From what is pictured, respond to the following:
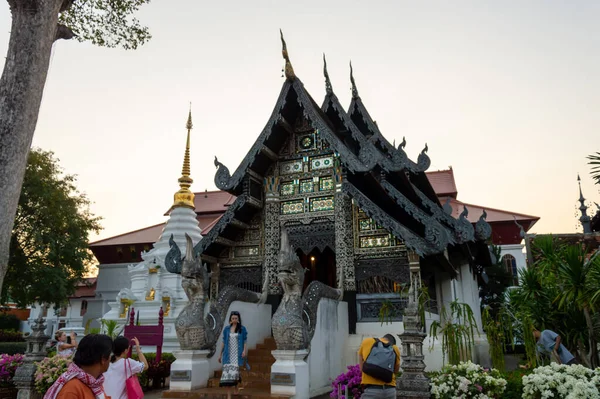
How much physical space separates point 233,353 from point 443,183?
2567cm

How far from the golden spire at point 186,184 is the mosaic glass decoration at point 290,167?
12.2 metres

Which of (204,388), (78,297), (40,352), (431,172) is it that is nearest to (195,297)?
(204,388)

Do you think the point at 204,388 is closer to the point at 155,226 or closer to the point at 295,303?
the point at 295,303

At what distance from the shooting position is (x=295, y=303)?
817cm

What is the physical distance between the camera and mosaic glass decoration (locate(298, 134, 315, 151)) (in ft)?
38.7

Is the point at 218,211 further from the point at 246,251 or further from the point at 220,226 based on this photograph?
the point at 220,226

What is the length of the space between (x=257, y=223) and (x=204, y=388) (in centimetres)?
444

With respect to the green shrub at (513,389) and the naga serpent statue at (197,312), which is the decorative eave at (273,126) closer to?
the naga serpent statue at (197,312)

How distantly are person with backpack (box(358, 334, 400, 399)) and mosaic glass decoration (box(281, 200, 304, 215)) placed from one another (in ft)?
20.5

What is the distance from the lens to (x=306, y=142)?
11875mm

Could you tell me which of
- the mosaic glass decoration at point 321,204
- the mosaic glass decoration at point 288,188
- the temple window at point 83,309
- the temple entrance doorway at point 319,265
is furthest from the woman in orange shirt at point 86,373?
the temple window at point 83,309

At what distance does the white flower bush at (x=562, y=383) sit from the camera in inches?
239

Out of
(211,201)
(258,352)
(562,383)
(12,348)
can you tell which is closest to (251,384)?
(258,352)

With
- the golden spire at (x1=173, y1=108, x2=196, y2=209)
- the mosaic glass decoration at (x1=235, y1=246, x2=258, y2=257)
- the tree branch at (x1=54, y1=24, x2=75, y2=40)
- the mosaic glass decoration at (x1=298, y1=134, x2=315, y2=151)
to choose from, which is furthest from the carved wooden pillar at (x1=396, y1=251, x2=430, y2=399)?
the golden spire at (x1=173, y1=108, x2=196, y2=209)
